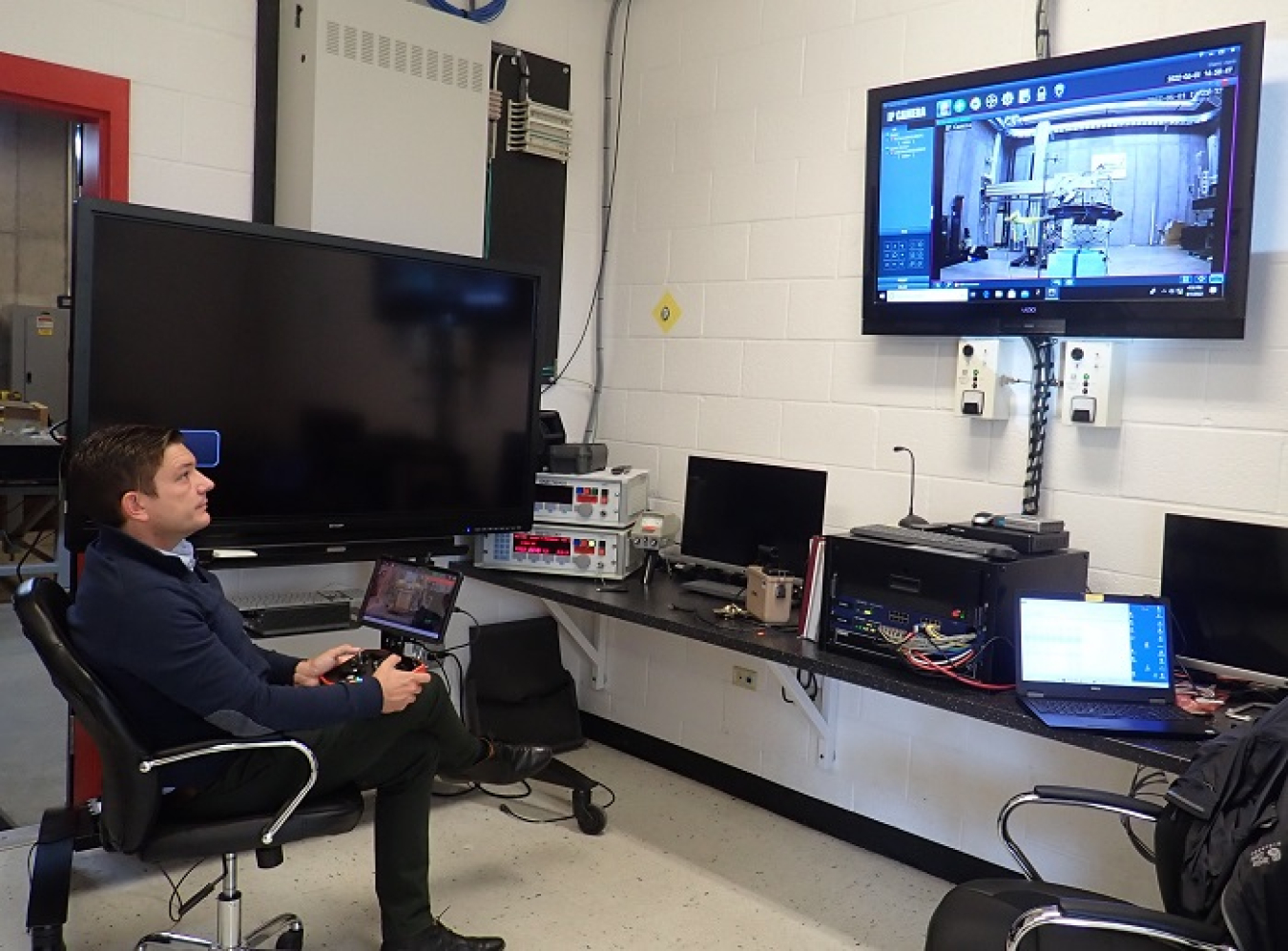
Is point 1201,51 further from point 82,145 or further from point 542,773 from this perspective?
point 82,145

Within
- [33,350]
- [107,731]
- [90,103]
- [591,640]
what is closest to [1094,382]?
[591,640]

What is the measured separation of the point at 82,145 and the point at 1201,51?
298 centimetres

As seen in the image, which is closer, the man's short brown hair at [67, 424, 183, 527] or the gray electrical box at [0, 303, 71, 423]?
the man's short brown hair at [67, 424, 183, 527]

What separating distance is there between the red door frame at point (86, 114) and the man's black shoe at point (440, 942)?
1.07 m

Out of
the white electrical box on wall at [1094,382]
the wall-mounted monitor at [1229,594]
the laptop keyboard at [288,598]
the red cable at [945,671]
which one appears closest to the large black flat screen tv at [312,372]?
the laptop keyboard at [288,598]

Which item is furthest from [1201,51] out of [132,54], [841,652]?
[132,54]

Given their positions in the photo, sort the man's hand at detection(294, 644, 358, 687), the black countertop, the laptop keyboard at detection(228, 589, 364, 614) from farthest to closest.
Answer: the laptop keyboard at detection(228, 589, 364, 614) < the man's hand at detection(294, 644, 358, 687) < the black countertop

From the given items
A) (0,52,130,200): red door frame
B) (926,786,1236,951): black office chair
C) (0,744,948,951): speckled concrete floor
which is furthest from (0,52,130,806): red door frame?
(926,786,1236,951): black office chair

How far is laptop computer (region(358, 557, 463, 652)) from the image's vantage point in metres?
2.73

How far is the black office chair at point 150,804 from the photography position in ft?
6.49

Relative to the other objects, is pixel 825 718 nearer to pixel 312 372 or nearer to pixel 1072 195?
pixel 1072 195

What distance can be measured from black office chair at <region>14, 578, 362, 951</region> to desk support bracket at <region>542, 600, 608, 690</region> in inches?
70.1

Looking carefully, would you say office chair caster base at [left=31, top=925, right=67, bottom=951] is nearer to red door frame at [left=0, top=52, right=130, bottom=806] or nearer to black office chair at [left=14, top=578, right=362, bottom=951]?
black office chair at [left=14, top=578, right=362, bottom=951]

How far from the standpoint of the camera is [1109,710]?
2.27m
